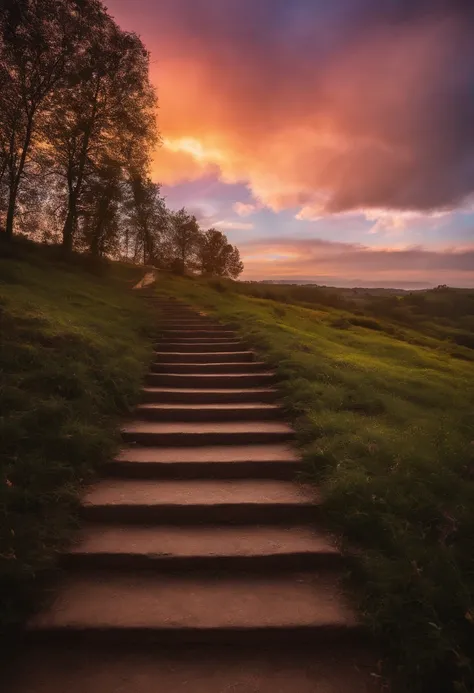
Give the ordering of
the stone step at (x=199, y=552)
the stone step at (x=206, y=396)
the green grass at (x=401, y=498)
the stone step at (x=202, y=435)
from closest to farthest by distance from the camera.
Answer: the green grass at (x=401, y=498)
the stone step at (x=199, y=552)
the stone step at (x=202, y=435)
the stone step at (x=206, y=396)

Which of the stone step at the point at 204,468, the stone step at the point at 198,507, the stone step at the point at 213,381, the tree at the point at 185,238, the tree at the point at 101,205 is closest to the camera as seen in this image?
the stone step at the point at 198,507

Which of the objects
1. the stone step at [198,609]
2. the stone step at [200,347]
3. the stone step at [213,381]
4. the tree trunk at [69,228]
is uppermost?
the tree trunk at [69,228]

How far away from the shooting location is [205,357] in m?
11.4

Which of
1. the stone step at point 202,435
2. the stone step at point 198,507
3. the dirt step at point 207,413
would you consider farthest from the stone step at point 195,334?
the stone step at point 198,507

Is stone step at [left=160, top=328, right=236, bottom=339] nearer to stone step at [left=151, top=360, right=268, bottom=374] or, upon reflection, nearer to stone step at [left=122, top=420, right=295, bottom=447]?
stone step at [left=151, top=360, right=268, bottom=374]

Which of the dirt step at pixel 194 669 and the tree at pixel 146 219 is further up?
the tree at pixel 146 219

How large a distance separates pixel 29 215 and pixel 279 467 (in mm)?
27995

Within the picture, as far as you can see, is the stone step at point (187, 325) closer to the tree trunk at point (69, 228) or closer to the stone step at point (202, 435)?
the stone step at point (202, 435)

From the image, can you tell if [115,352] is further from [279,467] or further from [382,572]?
[382,572]

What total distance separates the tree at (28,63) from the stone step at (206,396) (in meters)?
20.8

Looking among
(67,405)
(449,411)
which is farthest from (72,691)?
(449,411)

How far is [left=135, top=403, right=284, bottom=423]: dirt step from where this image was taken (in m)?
7.70

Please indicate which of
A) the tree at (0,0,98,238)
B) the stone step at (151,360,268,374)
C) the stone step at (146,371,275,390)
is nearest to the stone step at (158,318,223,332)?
the stone step at (151,360,268,374)

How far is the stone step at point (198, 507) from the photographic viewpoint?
16.4ft
